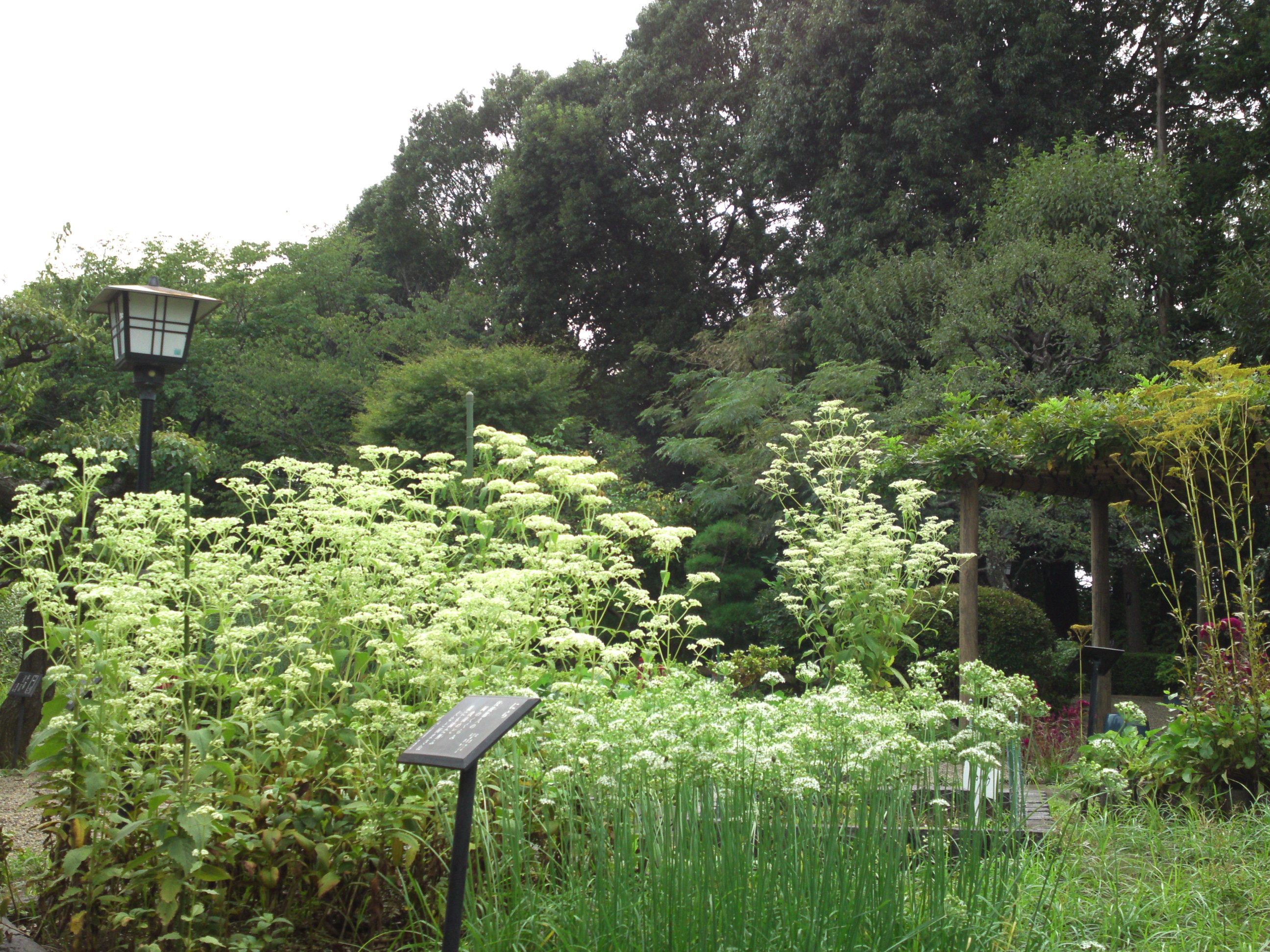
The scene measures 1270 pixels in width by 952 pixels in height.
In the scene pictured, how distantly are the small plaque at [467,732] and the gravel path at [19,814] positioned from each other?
82.2 inches

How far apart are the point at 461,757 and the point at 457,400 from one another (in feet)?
35.5

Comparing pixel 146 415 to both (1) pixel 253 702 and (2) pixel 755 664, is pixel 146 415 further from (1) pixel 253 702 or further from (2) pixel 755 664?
(2) pixel 755 664

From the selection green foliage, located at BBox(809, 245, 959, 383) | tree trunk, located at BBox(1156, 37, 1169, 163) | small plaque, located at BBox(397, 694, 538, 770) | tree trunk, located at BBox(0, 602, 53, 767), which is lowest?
tree trunk, located at BBox(0, 602, 53, 767)

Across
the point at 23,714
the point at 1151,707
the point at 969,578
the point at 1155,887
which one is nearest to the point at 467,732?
the point at 1155,887

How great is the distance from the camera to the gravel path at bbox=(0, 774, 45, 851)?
147 inches

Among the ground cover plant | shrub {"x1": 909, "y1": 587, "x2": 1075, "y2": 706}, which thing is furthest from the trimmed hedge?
the ground cover plant

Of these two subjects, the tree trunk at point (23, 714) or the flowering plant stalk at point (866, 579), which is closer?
the flowering plant stalk at point (866, 579)

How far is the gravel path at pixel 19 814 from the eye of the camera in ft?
12.2

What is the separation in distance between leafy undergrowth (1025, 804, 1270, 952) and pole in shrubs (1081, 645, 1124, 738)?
1.27 m

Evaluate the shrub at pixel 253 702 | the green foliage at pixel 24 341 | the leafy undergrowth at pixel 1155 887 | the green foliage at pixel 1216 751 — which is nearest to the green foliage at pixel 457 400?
the green foliage at pixel 24 341

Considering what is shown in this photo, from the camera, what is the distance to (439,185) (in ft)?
69.9

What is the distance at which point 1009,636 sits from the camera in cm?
796

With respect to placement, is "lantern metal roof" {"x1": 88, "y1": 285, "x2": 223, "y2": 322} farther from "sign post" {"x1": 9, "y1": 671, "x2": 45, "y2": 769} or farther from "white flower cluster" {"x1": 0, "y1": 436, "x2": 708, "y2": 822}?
"sign post" {"x1": 9, "y1": 671, "x2": 45, "y2": 769}

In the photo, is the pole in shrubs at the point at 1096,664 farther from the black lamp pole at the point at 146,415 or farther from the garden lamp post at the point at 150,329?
the garden lamp post at the point at 150,329
